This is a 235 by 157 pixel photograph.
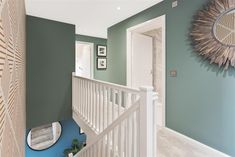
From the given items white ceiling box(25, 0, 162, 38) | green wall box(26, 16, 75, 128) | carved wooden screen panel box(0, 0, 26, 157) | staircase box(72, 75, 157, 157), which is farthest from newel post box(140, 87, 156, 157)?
green wall box(26, 16, 75, 128)

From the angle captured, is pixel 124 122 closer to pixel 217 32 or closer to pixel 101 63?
pixel 217 32

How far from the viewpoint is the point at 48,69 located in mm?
3822

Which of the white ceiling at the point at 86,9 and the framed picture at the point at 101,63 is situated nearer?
the white ceiling at the point at 86,9

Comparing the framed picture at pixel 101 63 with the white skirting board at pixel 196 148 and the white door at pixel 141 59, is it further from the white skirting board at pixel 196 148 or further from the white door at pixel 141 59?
the white skirting board at pixel 196 148

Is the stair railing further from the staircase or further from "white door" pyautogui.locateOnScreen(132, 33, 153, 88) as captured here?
"white door" pyautogui.locateOnScreen(132, 33, 153, 88)

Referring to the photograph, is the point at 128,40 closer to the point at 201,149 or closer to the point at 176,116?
the point at 176,116

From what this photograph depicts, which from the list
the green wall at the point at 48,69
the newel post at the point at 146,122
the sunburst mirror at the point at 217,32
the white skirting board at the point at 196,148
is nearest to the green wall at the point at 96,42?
the green wall at the point at 48,69

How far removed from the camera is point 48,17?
3.70 m

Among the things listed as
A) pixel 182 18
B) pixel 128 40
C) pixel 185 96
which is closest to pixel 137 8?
pixel 128 40

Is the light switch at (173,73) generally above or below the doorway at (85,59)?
below

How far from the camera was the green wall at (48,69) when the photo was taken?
141 inches

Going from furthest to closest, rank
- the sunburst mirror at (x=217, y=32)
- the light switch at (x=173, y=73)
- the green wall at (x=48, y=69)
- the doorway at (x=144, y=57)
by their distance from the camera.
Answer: the doorway at (x=144, y=57) < the green wall at (x=48, y=69) < the light switch at (x=173, y=73) < the sunburst mirror at (x=217, y=32)

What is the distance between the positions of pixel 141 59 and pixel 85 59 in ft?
10.6

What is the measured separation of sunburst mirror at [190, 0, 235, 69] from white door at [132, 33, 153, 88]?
175cm
